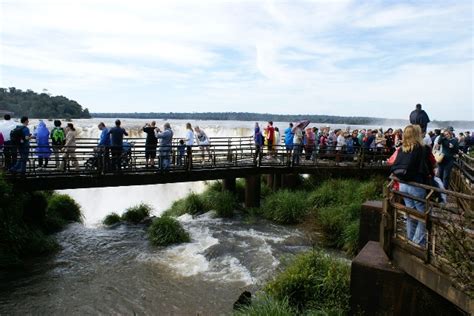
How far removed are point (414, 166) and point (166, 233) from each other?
816 cm

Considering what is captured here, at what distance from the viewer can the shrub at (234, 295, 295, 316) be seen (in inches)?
241

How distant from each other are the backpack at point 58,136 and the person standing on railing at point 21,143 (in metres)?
2.16

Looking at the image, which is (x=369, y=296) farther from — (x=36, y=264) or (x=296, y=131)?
(x=296, y=131)

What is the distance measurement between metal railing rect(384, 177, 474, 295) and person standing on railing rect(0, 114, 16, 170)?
9.96 metres

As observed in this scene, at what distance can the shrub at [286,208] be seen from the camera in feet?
46.4

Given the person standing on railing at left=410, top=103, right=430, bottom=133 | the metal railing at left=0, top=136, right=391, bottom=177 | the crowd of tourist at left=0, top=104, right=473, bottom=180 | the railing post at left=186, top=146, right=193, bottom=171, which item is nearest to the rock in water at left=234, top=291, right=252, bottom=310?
the crowd of tourist at left=0, top=104, right=473, bottom=180

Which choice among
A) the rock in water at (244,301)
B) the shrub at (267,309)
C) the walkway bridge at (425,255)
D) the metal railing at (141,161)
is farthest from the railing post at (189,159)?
the walkway bridge at (425,255)

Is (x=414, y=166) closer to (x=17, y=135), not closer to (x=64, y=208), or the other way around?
(x=17, y=135)

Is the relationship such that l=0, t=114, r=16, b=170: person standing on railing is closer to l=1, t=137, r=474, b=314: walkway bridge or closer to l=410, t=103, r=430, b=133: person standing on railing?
l=1, t=137, r=474, b=314: walkway bridge

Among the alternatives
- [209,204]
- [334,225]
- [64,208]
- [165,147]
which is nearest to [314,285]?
[334,225]

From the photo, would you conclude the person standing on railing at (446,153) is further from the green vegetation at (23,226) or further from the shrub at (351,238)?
the green vegetation at (23,226)

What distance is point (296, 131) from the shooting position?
17.4m

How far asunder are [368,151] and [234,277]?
382 inches

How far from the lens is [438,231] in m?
5.01
